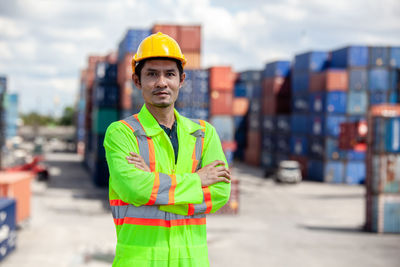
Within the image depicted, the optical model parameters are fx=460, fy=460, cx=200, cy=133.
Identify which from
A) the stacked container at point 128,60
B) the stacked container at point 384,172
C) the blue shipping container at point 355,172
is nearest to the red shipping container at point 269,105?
the blue shipping container at point 355,172

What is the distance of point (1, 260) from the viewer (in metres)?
14.8

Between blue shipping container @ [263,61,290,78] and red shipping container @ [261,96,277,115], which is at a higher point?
blue shipping container @ [263,61,290,78]

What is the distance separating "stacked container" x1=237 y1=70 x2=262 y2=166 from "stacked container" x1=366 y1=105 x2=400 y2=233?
36.8 m

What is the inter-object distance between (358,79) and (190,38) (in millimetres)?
17815

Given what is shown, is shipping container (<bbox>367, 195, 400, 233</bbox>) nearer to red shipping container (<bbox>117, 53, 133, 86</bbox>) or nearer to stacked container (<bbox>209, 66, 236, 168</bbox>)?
stacked container (<bbox>209, 66, 236, 168</bbox>)

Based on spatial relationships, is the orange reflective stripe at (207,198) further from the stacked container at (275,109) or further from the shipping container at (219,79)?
the stacked container at (275,109)

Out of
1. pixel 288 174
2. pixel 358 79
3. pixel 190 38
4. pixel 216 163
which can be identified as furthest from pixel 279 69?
pixel 216 163

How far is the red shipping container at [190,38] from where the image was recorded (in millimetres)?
31141

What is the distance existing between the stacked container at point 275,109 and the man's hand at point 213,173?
156 ft

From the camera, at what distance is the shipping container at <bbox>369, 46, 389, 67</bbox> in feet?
134

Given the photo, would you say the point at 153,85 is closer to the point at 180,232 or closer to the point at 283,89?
the point at 180,232

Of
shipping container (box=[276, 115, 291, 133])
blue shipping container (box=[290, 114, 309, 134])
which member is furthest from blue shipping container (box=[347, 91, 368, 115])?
shipping container (box=[276, 115, 291, 133])

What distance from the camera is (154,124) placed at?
3.21 metres

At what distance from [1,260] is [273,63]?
4323cm
